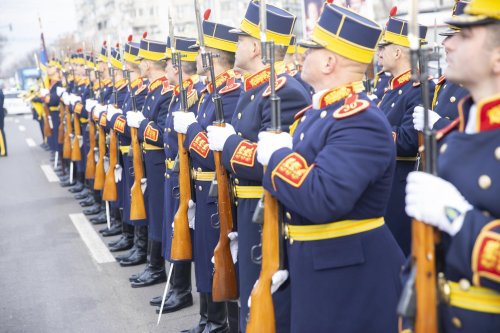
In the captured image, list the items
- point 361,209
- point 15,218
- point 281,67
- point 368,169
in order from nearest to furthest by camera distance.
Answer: point 368,169 → point 361,209 → point 281,67 → point 15,218

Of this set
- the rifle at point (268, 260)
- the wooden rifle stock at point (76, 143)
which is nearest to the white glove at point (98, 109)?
the wooden rifle stock at point (76, 143)

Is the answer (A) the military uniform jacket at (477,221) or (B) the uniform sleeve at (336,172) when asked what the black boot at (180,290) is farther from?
(A) the military uniform jacket at (477,221)

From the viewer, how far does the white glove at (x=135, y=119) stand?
6231 mm

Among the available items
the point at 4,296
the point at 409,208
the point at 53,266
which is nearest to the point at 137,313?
the point at 4,296

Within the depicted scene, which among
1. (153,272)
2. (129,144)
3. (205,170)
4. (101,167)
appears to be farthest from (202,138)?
(101,167)

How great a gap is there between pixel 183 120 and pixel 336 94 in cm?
189

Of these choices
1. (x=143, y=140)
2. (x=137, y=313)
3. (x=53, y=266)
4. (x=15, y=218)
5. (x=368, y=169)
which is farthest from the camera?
(x=15, y=218)

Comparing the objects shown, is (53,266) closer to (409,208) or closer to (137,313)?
(137,313)

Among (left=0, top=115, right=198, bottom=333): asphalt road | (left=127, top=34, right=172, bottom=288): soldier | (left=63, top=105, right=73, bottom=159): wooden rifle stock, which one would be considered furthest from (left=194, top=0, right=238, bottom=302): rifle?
(left=63, top=105, right=73, bottom=159): wooden rifle stock

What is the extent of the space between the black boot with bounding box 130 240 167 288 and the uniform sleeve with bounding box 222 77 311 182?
2.72 meters

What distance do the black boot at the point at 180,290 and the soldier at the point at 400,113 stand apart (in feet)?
5.54

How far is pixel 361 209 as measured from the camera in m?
2.95

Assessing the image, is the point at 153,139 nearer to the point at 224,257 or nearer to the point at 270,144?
the point at 224,257

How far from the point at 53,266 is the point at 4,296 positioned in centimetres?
97
